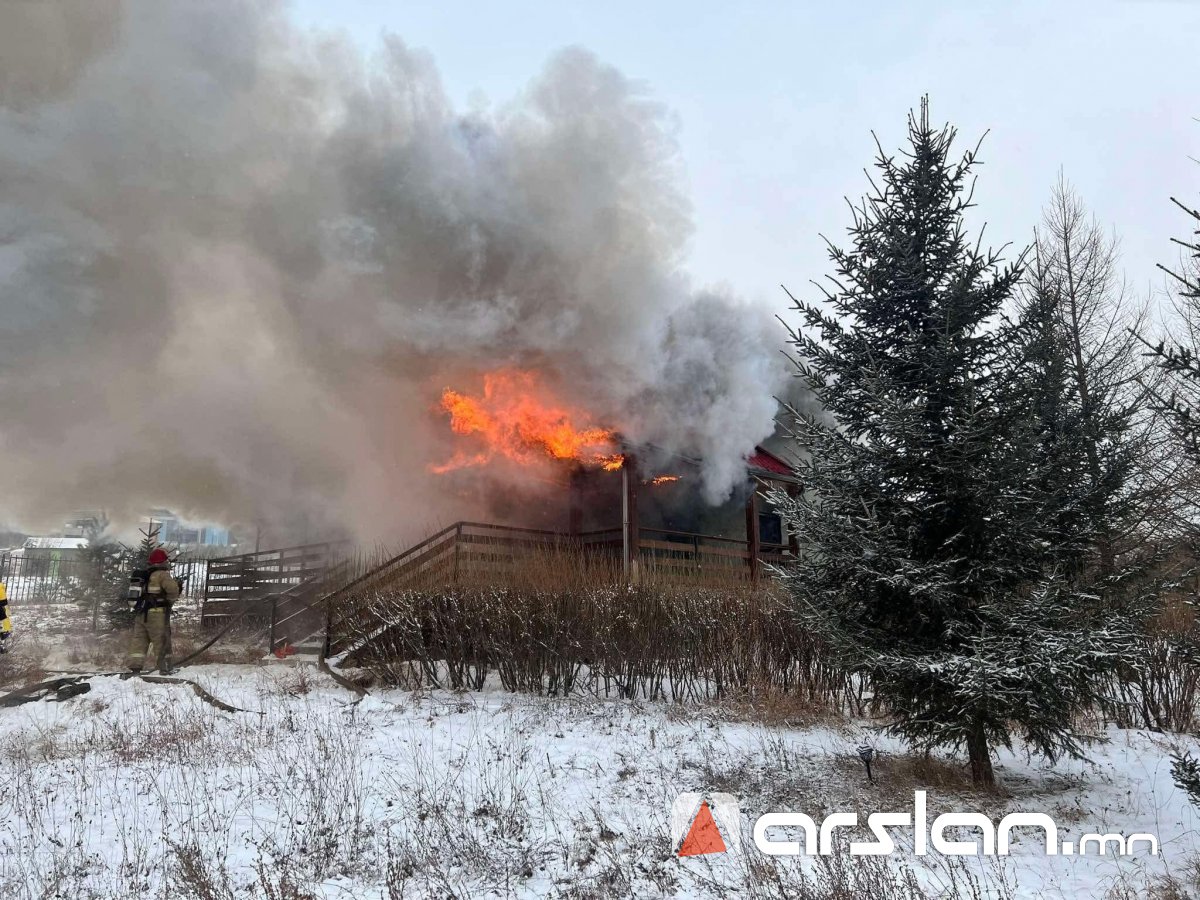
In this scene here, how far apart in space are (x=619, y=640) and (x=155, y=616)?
7372mm

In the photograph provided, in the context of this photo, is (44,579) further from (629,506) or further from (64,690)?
(629,506)

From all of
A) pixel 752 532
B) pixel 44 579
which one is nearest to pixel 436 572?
pixel 752 532

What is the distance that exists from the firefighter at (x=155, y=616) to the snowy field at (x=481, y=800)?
8.06ft

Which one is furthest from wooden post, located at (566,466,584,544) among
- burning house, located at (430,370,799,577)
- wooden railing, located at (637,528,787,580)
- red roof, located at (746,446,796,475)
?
red roof, located at (746,446,796,475)

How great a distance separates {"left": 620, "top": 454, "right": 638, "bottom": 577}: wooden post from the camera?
13.5 m

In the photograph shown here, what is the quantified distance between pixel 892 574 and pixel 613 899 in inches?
115

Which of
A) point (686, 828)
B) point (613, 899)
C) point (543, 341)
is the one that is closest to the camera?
point (613, 899)

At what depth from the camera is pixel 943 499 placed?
17.6ft

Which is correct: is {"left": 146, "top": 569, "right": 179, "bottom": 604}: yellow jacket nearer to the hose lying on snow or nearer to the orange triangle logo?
the hose lying on snow

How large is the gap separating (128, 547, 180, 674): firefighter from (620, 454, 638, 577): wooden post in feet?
24.3

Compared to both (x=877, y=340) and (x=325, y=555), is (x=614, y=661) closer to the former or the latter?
(x=877, y=340)

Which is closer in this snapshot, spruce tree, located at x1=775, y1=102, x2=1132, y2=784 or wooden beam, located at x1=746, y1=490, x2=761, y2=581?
spruce tree, located at x1=775, y1=102, x2=1132, y2=784

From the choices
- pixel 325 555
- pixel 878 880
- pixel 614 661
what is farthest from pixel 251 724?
pixel 325 555

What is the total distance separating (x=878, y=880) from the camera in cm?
366
